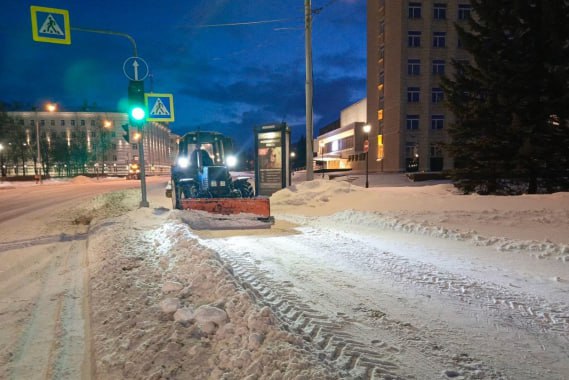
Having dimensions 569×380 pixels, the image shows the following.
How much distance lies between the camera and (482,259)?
5574mm

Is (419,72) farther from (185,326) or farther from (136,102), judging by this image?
(185,326)

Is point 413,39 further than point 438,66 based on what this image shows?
No

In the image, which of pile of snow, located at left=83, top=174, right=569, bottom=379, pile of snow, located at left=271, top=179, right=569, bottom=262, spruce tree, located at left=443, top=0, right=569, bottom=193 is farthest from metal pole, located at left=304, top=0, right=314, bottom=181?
spruce tree, located at left=443, top=0, right=569, bottom=193

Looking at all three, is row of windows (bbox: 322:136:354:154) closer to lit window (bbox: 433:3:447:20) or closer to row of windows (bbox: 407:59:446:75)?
row of windows (bbox: 407:59:446:75)

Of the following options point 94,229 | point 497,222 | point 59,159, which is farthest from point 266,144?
point 59,159

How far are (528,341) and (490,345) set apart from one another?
41cm

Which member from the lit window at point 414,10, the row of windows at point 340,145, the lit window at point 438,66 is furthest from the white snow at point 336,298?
the row of windows at point 340,145

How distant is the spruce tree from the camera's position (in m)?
12.2

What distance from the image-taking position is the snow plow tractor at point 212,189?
28.6 ft

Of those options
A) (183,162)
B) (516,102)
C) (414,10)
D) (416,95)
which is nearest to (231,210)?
(183,162)

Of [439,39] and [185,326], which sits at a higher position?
[439,39]

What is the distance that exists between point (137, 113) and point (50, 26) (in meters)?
3.22

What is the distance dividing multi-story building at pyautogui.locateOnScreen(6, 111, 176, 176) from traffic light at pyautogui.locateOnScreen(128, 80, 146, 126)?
5980cm

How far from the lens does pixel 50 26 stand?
936 centimetres
